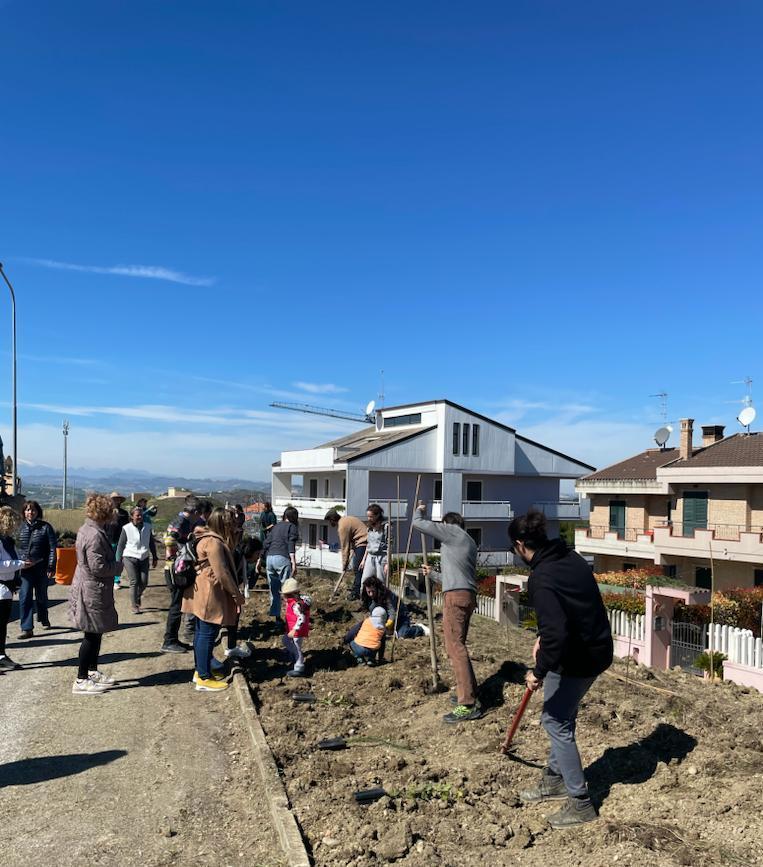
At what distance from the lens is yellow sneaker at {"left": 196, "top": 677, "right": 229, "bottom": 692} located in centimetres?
700

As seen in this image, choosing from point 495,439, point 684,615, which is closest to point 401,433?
point 495,439

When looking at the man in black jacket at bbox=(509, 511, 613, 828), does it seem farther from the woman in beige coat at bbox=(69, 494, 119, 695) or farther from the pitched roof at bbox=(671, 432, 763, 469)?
the pitched roof at bbox=(671, 432, 763, 469)

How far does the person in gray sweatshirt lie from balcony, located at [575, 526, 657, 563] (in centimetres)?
2574

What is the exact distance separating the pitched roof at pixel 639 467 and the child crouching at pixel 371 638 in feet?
88.9

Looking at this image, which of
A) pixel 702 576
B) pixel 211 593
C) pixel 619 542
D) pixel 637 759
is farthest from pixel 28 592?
pixel 619 542

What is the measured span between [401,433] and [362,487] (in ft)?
19.9

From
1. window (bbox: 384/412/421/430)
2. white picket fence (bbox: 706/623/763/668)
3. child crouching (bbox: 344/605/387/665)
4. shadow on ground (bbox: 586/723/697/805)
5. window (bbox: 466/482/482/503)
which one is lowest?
white picket fence (bbox: 706/623/763/668)

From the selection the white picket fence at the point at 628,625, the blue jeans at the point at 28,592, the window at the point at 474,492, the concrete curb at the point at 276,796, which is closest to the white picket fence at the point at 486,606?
the white picket fence at the point at 628,625

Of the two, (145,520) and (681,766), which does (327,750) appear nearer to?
(681,766)

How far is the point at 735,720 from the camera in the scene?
20.6 ft

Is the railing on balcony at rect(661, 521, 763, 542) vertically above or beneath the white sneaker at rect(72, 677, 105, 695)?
beneath

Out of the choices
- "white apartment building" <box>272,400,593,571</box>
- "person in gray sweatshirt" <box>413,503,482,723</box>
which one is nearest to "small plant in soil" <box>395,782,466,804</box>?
"person in gray sweatshirt" <box>413,503,482,723</box>

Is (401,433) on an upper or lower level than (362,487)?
upper

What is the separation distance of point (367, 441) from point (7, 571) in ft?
107
